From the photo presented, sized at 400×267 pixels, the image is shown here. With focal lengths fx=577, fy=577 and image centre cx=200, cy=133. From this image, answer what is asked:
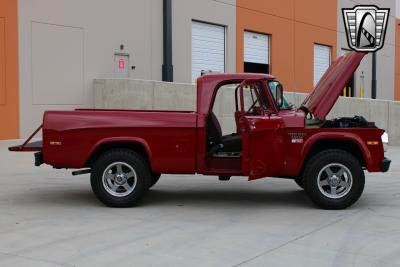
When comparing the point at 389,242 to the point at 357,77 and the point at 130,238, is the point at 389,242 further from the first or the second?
the point at 357,77

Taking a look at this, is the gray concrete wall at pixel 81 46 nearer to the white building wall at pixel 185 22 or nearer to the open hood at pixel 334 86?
the white building wall at pixel 185 22

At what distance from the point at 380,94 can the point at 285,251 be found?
1243 inches

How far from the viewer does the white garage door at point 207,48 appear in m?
21.4

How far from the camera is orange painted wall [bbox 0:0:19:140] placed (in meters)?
15.2

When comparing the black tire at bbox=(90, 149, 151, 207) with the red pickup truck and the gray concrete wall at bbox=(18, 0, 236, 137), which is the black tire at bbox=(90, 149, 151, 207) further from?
the gray concrete wall at bbox=(18, 0, 236, 137)

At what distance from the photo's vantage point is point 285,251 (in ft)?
19.5

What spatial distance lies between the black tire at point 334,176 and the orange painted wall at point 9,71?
385 inches

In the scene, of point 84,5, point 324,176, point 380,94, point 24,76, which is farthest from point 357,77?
point 324,176

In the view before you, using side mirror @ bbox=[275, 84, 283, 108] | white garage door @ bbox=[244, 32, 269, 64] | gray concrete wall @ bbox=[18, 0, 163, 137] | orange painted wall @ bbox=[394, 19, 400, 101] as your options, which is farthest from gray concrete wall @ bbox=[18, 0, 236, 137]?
orange painted wall @ bbox=[394, 19, 400, 101]

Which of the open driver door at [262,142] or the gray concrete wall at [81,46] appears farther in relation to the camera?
the gray concrete wall at [81,46]

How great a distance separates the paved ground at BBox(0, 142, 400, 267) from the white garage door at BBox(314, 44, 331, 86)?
19.4 m

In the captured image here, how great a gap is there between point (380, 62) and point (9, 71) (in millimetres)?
26488

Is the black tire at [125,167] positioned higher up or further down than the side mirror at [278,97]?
further down

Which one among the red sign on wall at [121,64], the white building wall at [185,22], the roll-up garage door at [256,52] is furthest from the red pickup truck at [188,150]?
the roll-up garage door at [256,52]
